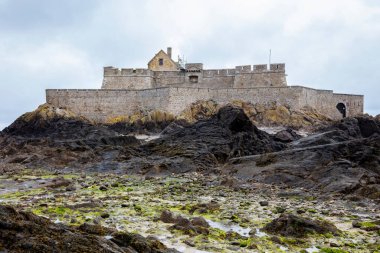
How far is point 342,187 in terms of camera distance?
14.3m

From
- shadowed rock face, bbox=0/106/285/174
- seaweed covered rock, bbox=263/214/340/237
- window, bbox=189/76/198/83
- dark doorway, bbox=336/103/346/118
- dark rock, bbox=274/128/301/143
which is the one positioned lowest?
seaweed covered rock, bbox=263/214/340/237

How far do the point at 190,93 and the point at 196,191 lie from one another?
2490 centimetres

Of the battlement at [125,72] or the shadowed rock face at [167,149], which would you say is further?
the battlement at [125,72]

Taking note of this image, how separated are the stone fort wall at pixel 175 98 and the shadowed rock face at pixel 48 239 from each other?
32510mm

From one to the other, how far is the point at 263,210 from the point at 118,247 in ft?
19.4

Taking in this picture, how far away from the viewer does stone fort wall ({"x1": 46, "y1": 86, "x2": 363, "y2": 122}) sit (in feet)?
128

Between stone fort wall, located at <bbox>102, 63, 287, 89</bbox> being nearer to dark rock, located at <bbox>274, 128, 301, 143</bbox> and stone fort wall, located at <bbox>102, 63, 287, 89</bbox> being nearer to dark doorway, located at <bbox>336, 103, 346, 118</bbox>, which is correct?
dark doorway, located at <bbox>336, 103, 346, 118</bbox>

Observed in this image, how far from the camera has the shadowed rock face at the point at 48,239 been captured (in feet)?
17.4

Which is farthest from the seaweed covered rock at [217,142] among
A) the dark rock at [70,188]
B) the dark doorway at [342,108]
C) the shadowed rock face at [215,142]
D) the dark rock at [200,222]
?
the dark doorway at [342,108]

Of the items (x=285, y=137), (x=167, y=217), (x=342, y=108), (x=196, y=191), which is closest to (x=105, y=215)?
(x=167, y=217)

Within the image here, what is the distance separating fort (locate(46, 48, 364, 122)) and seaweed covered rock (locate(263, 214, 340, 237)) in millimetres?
29930

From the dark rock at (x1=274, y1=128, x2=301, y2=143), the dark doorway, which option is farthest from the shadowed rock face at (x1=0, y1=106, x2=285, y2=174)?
the dark doorway

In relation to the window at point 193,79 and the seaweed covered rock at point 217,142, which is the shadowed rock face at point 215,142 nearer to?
the seaweed covered rock at point 217,142

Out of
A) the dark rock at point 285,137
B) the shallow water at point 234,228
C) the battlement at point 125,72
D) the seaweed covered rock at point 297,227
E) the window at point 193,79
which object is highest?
the battlement at point 125,72
